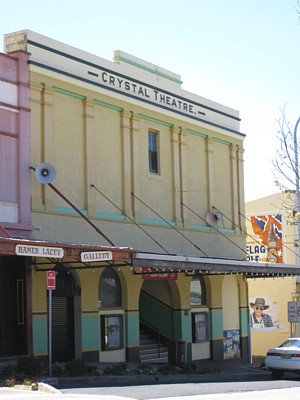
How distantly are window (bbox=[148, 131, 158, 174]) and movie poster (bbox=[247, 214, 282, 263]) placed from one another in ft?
41.5

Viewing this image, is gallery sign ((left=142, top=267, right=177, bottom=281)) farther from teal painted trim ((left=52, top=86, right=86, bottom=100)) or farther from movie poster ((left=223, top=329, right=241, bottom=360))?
teal painted trim ((left=52, top=86, right=86, bottom=100))

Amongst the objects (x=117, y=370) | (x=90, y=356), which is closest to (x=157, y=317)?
(x=90, y=356)

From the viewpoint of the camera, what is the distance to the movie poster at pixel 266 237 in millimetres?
40750

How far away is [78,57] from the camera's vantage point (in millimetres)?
25781

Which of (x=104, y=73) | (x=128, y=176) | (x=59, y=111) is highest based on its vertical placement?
(x=104, y=73)

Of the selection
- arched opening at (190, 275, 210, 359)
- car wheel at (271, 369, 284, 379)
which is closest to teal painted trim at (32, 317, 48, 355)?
car wheel at (271, 369, 284, 379)

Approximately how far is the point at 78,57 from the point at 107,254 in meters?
8.05

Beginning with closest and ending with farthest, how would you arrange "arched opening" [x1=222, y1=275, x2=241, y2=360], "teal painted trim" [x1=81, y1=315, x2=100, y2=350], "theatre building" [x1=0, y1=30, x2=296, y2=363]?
"theatre building" [x1=0, y1=30, x2=296, y2=363] → "teal painted trim" [x1=81, y1=315, x2=100, y2=350] → "arched opening" [x1=222, y1=275, x2=241, y2=360]

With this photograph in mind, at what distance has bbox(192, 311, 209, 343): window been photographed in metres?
30.2

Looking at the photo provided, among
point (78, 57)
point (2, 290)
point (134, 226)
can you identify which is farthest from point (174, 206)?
point (2, 290)

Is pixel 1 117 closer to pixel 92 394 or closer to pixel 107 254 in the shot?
pixel 107 254

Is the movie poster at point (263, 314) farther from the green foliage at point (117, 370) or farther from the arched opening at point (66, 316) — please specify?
the green foliage at point (117, 370)

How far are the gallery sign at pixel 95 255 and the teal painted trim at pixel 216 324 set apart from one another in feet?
38.3

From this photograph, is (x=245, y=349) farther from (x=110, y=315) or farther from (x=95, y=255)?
(x=95, y=255)
